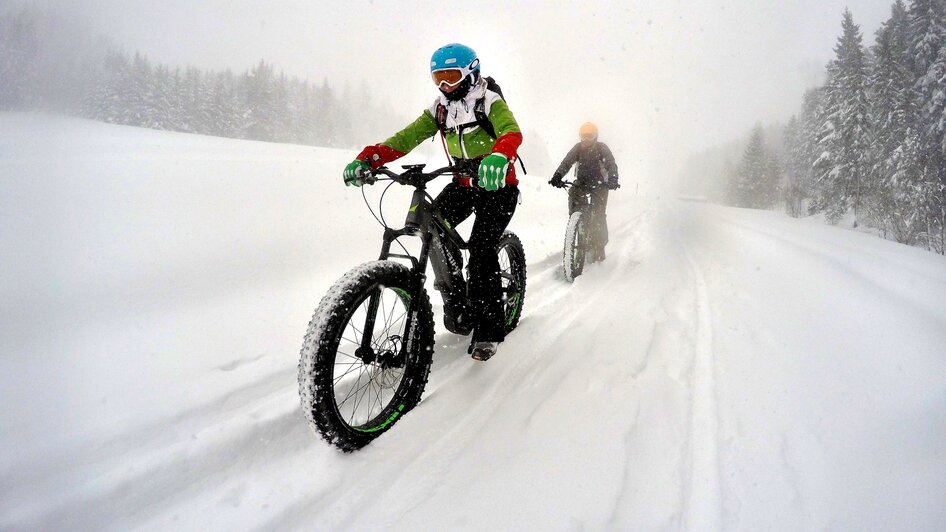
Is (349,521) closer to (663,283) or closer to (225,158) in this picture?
(663,283)

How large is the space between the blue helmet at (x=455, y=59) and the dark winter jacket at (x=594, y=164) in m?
3.91

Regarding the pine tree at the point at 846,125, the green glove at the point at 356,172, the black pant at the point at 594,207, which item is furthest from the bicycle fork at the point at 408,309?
the pine tree at the point at 846,125

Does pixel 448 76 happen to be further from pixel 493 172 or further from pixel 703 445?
pixel 703 445

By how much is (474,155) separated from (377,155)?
79cm

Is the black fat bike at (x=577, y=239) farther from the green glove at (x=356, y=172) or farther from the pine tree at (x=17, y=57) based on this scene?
the pine tree at (x=17, y=57)

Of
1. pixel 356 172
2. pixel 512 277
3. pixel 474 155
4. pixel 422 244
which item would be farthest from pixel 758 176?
pixel 356 172

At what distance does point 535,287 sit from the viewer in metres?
5.35

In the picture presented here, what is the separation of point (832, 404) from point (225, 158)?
1053 cm

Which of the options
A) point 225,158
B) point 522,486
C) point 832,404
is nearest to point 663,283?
point 832,404

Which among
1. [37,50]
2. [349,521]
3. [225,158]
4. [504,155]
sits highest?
[37,50]

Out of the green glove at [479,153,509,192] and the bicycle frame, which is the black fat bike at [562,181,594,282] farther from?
the green glove at [479,153,509,192]

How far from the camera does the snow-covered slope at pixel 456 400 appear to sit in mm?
1742

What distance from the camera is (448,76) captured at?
112 inches

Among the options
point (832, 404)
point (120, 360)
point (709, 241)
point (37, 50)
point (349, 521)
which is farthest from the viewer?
point (37, 50)
